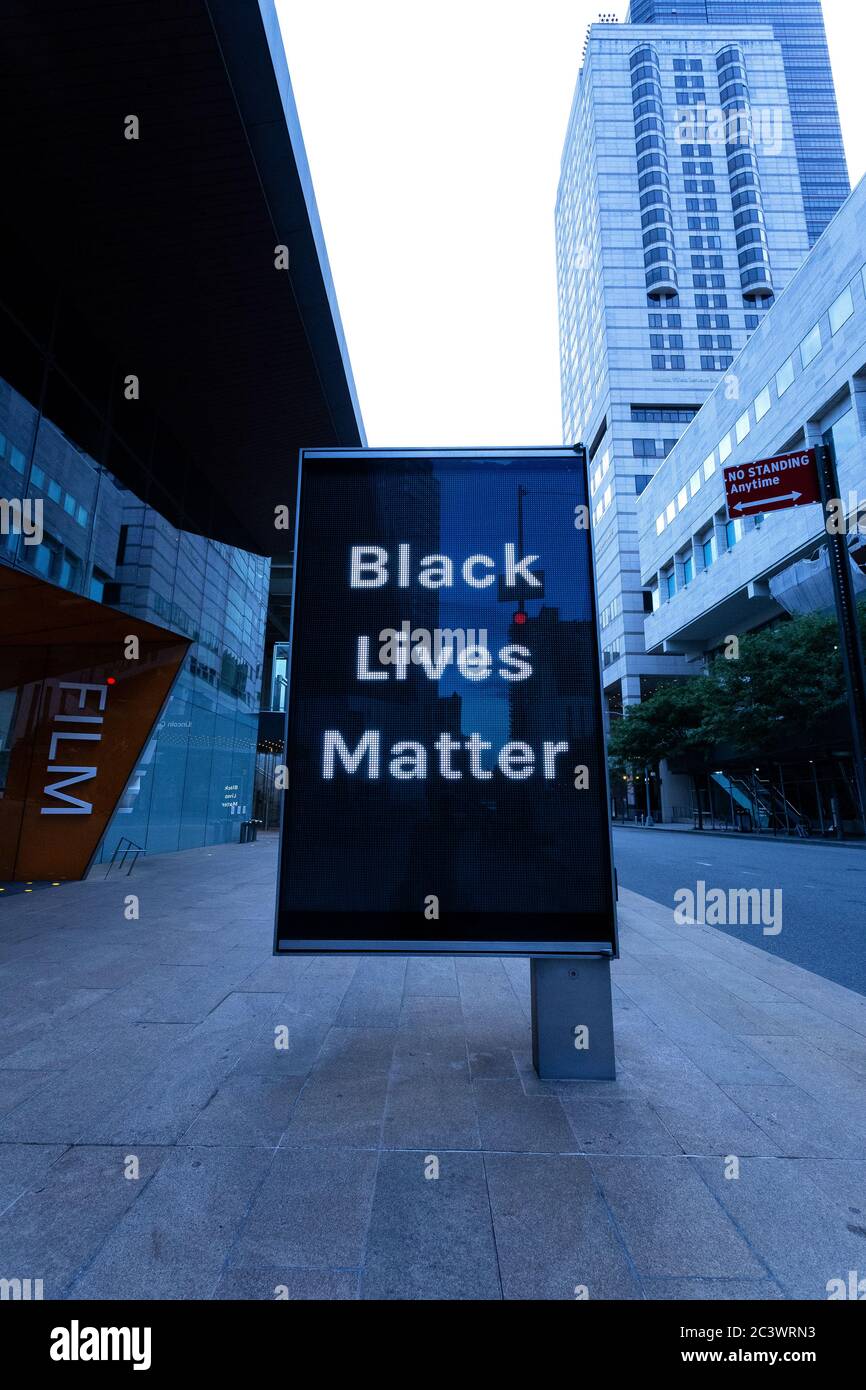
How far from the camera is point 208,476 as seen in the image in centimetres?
1650

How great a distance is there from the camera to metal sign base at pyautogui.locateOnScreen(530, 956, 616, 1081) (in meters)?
3.81

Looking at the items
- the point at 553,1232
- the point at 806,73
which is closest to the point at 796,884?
the point at 553,1232

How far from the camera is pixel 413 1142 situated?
3.08 meters

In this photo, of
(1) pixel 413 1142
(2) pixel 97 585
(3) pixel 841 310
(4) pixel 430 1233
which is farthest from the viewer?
(3) pixel 841 310

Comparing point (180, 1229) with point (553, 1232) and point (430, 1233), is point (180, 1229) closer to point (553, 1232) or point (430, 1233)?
point (430, 1233)

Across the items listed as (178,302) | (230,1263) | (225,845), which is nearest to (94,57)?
(178,302)

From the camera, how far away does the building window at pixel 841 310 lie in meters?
31.6

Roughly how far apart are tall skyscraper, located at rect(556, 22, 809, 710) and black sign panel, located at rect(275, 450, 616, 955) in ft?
212

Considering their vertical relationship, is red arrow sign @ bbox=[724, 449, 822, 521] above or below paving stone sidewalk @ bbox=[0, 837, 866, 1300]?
above

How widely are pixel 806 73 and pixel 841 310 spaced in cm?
13853

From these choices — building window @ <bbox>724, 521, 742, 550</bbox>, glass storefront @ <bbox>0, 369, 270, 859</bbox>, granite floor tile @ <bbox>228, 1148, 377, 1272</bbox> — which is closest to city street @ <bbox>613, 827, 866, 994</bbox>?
granite floor tile @ <bbox>228, 1148, 377, 1272</bbox>

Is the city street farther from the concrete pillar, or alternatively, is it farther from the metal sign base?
the concrete pillar

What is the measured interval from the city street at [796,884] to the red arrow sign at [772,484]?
565 cm
